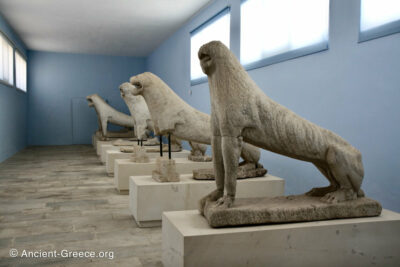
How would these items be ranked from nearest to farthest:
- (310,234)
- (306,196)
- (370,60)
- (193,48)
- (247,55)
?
(310,234)
(306,196)
(370,60)
(247,55)
(193,48)

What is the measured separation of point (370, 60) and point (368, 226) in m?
1.94

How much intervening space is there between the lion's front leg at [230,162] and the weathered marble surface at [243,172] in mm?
1668

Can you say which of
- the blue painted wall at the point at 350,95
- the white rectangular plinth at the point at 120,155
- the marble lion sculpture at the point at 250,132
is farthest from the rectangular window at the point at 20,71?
the marble lion sculpture at the point at 250,132

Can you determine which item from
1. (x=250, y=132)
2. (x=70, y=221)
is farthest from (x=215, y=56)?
(x=70, y=221)

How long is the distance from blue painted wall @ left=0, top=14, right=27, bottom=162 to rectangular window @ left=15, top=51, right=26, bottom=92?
0.27 meters

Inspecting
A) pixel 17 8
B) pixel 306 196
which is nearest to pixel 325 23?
pixel 306 196

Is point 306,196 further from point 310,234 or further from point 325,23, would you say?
point 325,23

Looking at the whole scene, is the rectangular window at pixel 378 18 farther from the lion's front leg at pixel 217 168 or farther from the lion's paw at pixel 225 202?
the lion's paw at pixel 225 202

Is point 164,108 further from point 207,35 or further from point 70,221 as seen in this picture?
point 207,35

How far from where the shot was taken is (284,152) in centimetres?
280

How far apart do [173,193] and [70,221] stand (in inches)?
51.1

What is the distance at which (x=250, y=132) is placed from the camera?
2676 millimetres

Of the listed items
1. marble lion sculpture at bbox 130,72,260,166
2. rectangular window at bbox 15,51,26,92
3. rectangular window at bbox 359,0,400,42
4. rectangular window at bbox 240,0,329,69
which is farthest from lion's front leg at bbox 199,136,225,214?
rectangular window at bbox 15,51,26,92

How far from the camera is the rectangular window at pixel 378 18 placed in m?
3.59
